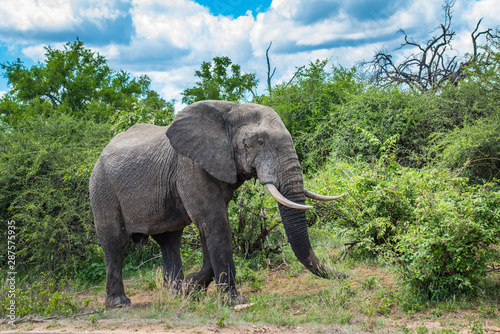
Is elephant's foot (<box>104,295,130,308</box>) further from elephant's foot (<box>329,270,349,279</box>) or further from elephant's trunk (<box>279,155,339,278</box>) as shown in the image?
elephant's foot (<box>329,270,349,279</box>)

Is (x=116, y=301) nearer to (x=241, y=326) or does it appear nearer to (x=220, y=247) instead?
(x=220, y=247)

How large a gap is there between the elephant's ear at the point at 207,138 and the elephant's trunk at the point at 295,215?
0.67m

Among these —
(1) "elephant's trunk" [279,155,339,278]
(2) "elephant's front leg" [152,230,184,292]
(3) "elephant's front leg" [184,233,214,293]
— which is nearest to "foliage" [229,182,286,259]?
(2) "elephant's front leg" [152,230,184,292]

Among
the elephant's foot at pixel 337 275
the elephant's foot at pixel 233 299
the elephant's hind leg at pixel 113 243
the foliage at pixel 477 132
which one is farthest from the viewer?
the foliage at pixel 477 132

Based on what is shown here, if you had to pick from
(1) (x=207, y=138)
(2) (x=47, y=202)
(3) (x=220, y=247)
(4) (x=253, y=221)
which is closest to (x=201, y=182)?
(1) (x=207, y=138)

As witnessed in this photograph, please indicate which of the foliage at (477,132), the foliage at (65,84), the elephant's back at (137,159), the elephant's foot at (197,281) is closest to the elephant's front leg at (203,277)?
the elephant's foot at (197,281)

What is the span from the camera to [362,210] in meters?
7.39

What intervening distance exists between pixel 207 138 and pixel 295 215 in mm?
1448

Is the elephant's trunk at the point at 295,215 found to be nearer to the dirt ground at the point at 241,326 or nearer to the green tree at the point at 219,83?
the dirt ground at the point at 241,326

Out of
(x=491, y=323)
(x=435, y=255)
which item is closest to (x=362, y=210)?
(x=435, y=255)

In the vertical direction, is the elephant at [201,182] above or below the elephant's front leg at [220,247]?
above

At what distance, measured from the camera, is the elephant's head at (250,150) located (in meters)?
5.34

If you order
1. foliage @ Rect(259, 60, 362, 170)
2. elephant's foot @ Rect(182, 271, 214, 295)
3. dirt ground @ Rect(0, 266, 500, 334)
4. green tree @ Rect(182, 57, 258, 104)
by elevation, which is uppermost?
green tree @ Rect(182, 57, 258, 104)

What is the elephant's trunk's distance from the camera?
17.4 feet
